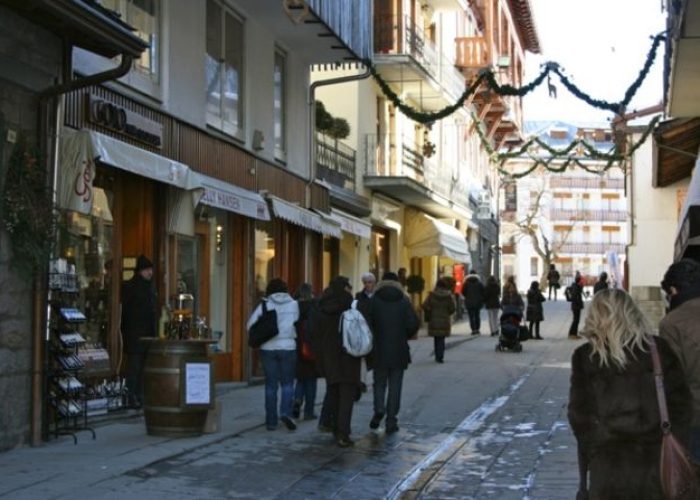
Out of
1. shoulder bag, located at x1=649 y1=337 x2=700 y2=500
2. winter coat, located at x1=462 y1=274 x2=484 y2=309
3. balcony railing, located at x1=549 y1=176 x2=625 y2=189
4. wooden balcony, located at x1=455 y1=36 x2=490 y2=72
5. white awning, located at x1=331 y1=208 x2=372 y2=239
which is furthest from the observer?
balcony railing, located at x1=549 y1=176 x2=625 y2=189

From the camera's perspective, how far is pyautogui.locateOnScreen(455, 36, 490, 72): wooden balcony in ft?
131

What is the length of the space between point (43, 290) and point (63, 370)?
81 centimetres

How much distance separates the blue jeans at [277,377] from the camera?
41.3ft

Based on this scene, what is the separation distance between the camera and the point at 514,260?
341ft

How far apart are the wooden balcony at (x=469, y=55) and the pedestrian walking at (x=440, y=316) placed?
16156 millimetres

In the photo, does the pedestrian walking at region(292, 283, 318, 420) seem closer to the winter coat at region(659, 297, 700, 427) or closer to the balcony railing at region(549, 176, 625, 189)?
the winter coat at region(659, 297, 700, 427)

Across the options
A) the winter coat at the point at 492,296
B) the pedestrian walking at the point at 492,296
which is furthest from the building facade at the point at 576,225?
the winter coat at the point at 492,296

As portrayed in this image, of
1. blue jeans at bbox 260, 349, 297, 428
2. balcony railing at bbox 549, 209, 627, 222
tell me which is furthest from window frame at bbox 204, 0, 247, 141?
balcony railing at bbox 549, 209, 627, 222

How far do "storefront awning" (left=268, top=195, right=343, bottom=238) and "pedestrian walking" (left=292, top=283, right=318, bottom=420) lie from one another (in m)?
4.44

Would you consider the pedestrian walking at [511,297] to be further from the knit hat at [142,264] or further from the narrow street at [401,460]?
the knit hat at [142,264]

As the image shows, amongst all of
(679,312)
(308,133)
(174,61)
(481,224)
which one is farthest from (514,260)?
(679,312)

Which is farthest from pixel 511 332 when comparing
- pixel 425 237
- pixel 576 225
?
pixel 576 225

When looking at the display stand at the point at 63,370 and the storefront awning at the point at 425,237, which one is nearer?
the display stand at the point at 63,370

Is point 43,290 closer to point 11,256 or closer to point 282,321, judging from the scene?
point 11,256
